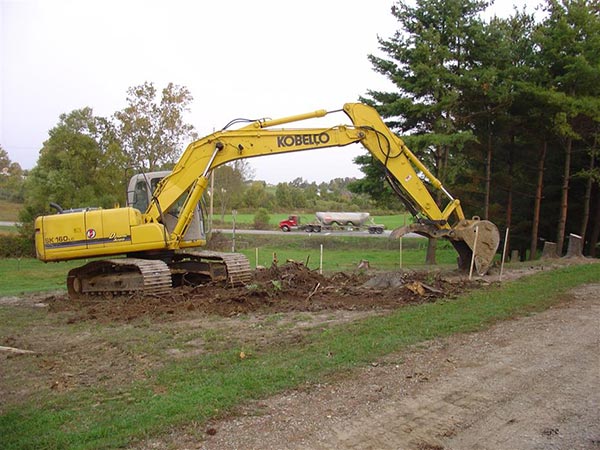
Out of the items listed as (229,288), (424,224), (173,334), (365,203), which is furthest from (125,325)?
(365,203)

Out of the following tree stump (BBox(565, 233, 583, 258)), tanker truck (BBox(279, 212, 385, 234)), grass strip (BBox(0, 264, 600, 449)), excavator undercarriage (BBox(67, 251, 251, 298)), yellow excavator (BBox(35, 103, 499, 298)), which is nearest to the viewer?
grass strip (BBox(0, 264, 600, 449))

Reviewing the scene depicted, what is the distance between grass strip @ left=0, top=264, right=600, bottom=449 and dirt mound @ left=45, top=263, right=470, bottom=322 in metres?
1.46

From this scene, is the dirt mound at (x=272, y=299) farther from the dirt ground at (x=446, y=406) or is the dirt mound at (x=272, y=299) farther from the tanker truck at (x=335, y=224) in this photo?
the tanker truck at (x=335, y=224)

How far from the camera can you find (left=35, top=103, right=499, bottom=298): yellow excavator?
11.8m

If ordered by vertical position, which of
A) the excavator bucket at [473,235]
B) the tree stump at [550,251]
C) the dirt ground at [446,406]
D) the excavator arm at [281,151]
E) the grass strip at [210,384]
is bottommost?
the tree stump at [550,251]

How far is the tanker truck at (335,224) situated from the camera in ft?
153

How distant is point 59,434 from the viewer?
471 centimetres

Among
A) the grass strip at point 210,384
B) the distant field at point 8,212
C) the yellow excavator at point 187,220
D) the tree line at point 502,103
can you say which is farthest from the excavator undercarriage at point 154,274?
the distant field at point 8,212

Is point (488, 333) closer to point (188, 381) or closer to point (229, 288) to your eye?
point (188, 381)

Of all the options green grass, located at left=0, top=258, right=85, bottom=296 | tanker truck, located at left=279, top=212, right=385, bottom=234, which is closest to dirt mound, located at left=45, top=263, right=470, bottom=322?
green grass, located at left=0, top=258, right=85, bottom=296

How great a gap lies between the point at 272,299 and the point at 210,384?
5.09 meters

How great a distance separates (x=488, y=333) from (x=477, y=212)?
56.5 ft

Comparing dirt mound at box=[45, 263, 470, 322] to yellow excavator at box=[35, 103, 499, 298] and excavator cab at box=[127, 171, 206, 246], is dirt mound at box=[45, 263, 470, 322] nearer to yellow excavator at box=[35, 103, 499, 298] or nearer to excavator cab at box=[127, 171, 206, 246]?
yellow excavator at box=[35, 103, 499, 298]

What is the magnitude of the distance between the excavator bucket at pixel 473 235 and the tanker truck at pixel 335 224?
108ft
